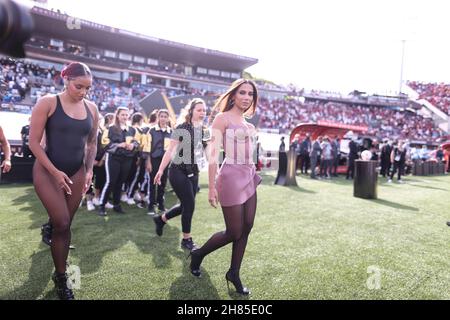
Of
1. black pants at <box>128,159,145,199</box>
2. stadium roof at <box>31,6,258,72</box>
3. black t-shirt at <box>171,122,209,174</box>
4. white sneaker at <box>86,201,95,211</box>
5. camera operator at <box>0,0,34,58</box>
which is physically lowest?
white sneaker at <box>86,201,95,211</box>

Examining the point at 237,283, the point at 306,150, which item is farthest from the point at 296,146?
the point at 237,283

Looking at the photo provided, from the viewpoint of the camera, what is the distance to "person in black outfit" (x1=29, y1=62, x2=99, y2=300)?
2686 millimetres

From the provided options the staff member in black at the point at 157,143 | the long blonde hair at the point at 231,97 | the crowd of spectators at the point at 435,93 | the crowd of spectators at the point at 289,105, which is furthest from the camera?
the crowd of spectators at the point at 435,93

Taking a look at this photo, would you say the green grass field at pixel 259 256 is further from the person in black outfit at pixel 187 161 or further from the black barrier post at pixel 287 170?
the black barrier post at pixel 287 170

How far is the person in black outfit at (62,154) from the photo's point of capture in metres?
2.69

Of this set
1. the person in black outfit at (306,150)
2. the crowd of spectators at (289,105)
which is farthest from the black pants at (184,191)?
the crowd of spectators at (289,105)

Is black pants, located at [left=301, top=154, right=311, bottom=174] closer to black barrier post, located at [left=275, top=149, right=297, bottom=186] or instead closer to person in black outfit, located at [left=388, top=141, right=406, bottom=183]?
person in black outfit, located at [left=388, top=141, right=406, bottom=183]

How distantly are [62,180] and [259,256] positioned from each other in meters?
2.38

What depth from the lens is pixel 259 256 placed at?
3.96 m

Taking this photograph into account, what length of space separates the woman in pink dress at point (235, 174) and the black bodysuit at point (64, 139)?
1175 millimetres

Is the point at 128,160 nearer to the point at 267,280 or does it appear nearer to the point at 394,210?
the point at 267,280

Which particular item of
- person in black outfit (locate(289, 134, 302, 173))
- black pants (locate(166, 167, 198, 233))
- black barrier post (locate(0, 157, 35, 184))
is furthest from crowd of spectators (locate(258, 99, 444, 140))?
black pants (locate(166, 167, 198, 233))
